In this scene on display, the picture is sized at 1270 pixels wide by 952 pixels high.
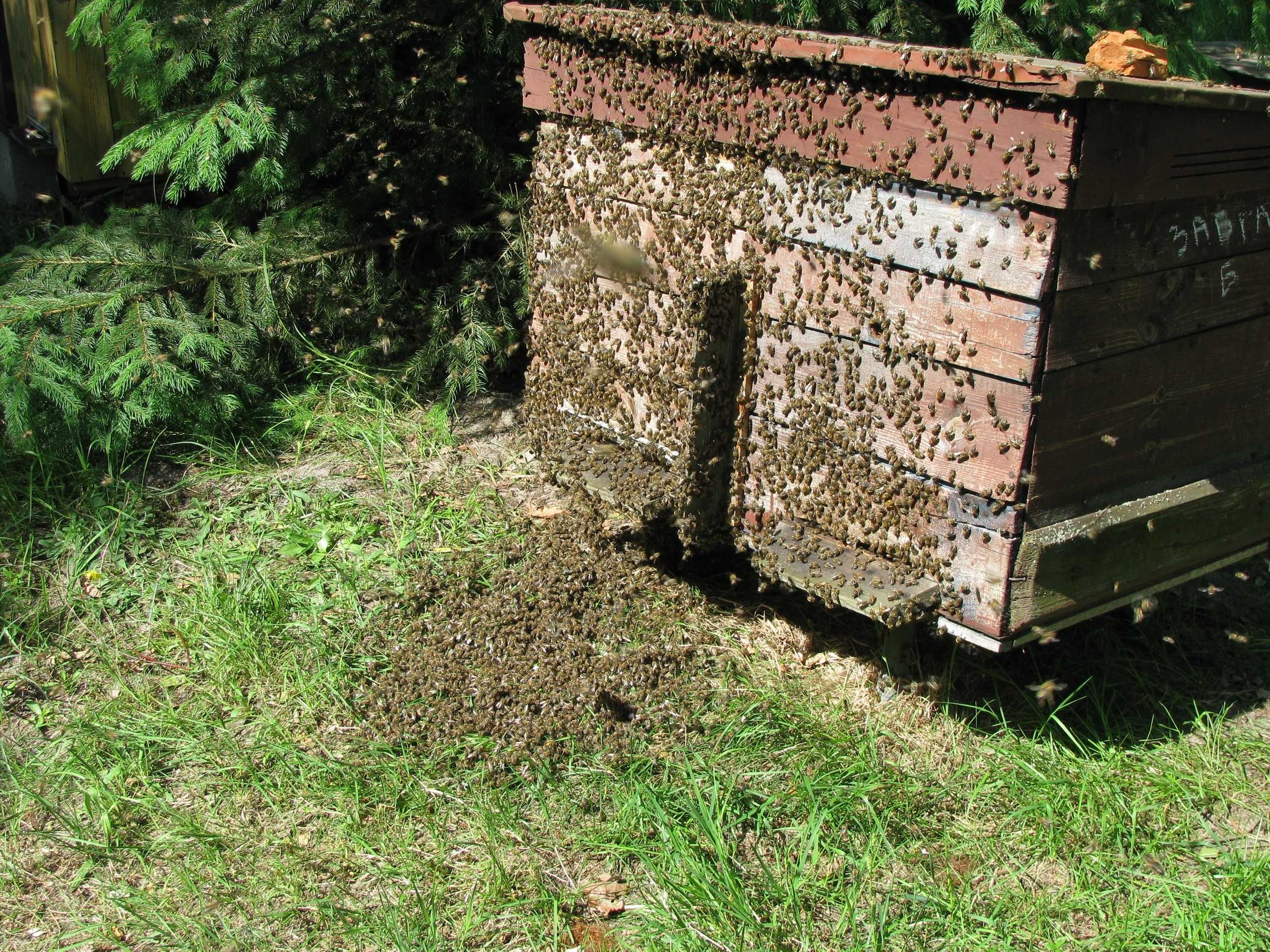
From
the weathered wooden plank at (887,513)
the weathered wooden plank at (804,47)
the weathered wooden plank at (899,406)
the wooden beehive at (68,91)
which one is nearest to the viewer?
the weathered wooden plank at (804,47)

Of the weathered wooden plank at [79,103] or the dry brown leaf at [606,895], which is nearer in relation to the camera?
the dry brown leaf at [606,895]

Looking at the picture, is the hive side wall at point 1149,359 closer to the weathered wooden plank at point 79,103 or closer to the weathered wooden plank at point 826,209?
the weathered wooden plank at point 826,209

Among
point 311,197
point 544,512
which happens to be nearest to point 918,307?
point 544,512

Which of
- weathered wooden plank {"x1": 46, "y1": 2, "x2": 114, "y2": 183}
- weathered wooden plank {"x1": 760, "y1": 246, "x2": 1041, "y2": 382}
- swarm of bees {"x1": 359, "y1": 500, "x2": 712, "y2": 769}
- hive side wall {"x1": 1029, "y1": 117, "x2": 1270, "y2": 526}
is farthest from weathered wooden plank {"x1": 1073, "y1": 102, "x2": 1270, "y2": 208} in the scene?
weathered wooden plank {"x1": 46, "y1": 2, "x2": 114, "y2": 183}

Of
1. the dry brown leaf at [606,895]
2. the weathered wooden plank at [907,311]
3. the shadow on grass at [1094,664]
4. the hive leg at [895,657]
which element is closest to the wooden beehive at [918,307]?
the weathered wooden plank at [907,311]

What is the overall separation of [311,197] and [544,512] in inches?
87.0

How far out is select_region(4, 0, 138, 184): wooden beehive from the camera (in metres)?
6.84

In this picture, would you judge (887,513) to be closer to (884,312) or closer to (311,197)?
(884,312)

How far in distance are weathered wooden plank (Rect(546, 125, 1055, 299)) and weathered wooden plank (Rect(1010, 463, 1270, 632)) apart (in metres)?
0.73

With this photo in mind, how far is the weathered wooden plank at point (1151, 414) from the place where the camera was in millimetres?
3029

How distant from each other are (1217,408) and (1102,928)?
1.59 meters

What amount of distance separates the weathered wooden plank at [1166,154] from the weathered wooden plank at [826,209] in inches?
7.4

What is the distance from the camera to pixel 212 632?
402 cm

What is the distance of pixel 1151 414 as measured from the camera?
3.29 meters
